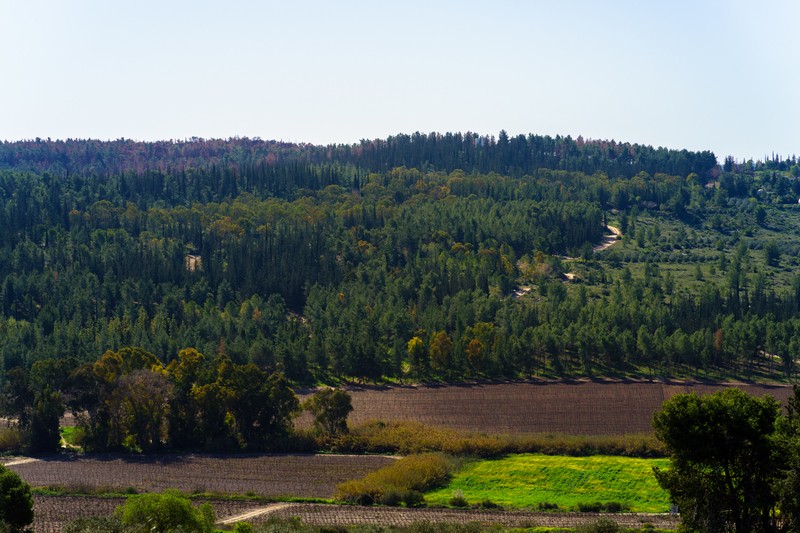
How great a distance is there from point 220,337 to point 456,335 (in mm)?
34549

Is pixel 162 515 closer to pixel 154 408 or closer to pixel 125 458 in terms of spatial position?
pixel 125 458

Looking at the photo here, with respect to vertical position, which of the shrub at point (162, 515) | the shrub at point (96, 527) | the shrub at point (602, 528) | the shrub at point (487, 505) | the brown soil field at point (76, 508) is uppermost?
the shrub at point (96, 527)

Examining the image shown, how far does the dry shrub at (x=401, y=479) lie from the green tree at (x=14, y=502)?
27.8 m

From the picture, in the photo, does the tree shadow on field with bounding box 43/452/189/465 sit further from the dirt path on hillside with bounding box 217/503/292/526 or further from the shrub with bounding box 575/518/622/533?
the shrub with bounding box 575/518/622/533

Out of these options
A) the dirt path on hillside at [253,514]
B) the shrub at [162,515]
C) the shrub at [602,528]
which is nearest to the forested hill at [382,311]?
the dirt path on hillside at [253,514]

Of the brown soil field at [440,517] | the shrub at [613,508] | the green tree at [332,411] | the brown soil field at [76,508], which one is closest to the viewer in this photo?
the brown soil field at [440,517]

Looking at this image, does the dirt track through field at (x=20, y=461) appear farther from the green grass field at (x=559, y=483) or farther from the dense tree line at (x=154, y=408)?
the green grass field at (x=559, y=483)

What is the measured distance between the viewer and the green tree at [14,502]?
185 feet

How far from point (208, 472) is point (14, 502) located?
107 ft

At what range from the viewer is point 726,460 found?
51.6m

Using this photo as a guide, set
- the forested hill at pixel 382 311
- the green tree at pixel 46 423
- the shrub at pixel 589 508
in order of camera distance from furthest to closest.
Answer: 1. the forested hill at pixel 382 311
2. the green tree at pixel 46 423
3. the shrub at pixel 589 508

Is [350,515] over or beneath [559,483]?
over

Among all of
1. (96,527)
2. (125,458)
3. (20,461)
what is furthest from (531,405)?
(96,527)

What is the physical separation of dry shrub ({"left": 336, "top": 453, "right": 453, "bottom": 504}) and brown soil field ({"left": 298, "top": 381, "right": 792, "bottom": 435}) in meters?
16.9
